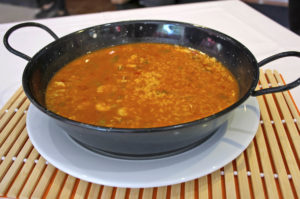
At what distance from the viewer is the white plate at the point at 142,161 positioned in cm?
90

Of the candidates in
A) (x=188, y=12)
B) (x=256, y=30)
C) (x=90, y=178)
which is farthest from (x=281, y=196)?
(x=188, y=12)

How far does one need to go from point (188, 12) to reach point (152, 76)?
1130 mm

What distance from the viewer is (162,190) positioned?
3.08 feet

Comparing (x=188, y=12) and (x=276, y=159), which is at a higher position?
(x=188, y=12)

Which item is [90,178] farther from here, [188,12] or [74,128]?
[188,12]

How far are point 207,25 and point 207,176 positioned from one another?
53.7 inches

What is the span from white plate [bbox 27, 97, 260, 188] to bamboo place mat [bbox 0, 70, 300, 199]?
2.1 inches

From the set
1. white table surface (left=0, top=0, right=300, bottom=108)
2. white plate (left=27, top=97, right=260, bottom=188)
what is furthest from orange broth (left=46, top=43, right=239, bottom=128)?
white table surface (left=0, top=0, right=300, bottom=108)

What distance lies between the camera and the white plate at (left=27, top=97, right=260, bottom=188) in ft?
2.96

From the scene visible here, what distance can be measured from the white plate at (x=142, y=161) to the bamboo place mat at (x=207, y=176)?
2.1 inches

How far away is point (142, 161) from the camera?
963 mm

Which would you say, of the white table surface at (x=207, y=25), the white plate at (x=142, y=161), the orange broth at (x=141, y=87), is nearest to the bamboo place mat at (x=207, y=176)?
the white plate at (x=142, y=161)

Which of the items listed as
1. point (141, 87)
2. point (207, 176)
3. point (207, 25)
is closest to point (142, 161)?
point (207, 176)

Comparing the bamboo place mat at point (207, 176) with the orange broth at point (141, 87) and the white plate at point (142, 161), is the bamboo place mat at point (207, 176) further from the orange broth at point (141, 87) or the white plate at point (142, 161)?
the orange broth at point (141, 87)
